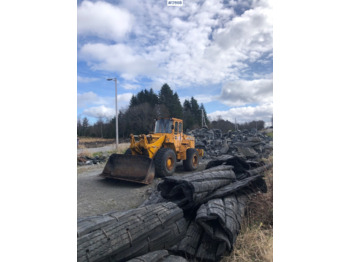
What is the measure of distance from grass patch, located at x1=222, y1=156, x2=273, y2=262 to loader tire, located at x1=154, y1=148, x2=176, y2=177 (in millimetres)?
2483

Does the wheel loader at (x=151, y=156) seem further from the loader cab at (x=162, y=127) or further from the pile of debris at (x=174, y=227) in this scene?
the pile of debris at (x=174, y=227)

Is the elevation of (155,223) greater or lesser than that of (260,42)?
lesser

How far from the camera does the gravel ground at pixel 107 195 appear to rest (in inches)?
110

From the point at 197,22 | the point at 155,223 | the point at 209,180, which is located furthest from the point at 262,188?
the point at 197,22

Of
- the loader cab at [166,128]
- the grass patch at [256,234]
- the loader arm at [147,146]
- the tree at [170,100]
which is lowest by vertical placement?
the grass patch at [256,234]

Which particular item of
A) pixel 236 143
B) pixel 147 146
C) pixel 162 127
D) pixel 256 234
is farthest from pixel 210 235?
pixel 236 143

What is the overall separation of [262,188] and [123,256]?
202cm

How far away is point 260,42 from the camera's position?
7.55ft

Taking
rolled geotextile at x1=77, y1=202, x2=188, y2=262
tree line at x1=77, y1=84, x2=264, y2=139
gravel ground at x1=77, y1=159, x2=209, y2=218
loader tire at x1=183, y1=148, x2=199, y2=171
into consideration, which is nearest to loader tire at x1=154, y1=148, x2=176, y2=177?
gravel ground at x1=77, y1=159, x2=209, y2=218

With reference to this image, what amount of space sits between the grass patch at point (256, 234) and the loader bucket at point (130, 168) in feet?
7.39

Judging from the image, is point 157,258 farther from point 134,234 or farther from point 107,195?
point 107,195

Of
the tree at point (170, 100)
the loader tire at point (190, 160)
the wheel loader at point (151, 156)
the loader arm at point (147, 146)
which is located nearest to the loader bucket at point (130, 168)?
the wheel loader at point (151, 156)

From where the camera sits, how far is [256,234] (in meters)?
2.17

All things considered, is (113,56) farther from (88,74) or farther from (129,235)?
(129,235)
